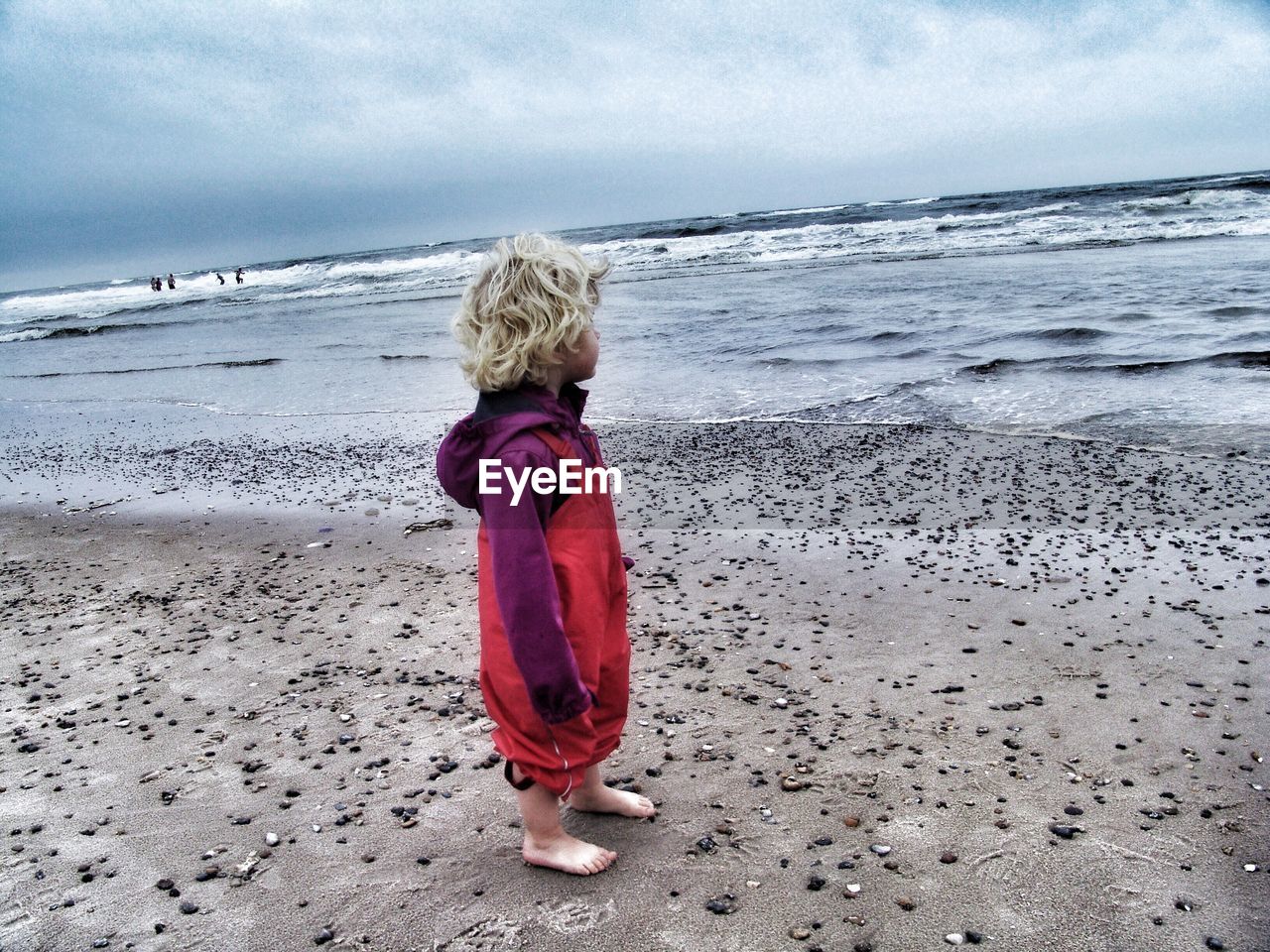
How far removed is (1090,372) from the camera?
10992 mm

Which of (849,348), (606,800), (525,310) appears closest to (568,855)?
(606,800)

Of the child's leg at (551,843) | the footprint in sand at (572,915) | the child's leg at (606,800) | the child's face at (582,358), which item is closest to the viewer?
the child's face at (582,358)

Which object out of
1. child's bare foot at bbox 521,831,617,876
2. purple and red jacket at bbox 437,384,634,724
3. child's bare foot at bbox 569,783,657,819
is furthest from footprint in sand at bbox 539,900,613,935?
purple and red jacket at bbox 437,384,634,724

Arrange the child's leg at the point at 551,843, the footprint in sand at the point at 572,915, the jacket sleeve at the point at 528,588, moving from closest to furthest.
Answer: the jacket sleeve at the point at 528,588 < the footprint in sand at the point at 572,915 < the child's leg at the point at 551,843

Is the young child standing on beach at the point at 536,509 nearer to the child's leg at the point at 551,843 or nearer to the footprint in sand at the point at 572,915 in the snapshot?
the child's leg at the point at 551,843

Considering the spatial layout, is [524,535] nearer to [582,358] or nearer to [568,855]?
[582,358]

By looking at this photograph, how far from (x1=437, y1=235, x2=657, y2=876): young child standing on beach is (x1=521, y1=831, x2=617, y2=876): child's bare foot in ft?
0.89

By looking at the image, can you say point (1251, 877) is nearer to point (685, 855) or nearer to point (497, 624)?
point (685, 855)

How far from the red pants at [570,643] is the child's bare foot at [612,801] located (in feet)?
1.51

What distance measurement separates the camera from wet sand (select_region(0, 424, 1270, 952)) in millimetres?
2750

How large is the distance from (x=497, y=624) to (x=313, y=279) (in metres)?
58.8

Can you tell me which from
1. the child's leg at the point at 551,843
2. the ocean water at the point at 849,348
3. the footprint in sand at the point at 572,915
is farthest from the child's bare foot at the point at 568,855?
the ocean water at the point at 849,348

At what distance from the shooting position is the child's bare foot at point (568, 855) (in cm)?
290

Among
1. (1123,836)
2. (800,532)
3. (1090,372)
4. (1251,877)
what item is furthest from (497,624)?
(1090,372)
